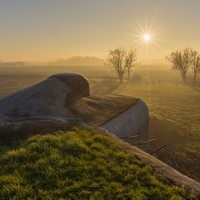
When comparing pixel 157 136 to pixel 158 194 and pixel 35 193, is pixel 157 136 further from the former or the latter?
pixel 35 193

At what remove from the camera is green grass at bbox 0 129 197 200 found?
5.60 m

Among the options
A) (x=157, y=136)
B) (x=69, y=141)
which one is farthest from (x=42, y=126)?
(x=157, y=136)

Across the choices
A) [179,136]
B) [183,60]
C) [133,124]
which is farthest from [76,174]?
[183,60]

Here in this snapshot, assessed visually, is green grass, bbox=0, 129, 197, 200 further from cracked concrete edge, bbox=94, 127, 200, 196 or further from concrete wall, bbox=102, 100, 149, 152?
concrete wall, bbox=102, 100, 149, 152

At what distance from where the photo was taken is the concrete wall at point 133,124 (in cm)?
1357

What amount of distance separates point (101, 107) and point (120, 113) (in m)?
1.86

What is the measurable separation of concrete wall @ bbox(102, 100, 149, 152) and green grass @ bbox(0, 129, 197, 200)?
4.85 meters

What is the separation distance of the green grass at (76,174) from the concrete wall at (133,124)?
4.85 m

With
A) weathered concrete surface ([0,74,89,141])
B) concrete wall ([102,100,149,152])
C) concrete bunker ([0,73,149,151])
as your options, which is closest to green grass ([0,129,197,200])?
weathered concrete surface ([0,74,89,141])

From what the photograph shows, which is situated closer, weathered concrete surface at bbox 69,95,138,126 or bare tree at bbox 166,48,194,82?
weathered concrete surface at bbox 69,95,138,126

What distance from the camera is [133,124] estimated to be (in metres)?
15.5

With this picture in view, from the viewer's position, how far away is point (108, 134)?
34.4 feet

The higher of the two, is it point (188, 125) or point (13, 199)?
point (13, 199)

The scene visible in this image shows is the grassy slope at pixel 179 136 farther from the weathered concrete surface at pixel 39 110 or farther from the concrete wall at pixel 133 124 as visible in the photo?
the weathered concrete surface at pixel 39 110
